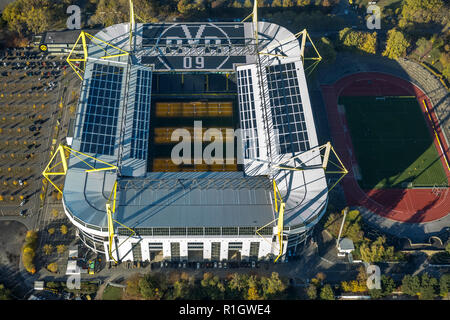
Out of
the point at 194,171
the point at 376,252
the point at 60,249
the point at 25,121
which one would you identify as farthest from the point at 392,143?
the point at 25,121

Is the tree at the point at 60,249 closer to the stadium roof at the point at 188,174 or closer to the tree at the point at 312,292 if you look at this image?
the stadium roof at the point at 188,174

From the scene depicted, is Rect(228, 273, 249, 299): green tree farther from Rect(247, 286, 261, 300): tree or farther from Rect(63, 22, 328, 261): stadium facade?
Rect(63, 22, 328, 261): stadium facade

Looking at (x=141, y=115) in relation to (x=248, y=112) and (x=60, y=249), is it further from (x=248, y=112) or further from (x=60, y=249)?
(x=60, y=249)

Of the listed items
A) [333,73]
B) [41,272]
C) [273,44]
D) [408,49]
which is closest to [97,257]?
[41,272]

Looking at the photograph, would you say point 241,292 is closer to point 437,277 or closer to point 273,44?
point 437,277

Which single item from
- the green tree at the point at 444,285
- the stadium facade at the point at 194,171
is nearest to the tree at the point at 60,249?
the stadium facade at the point at 194,171
